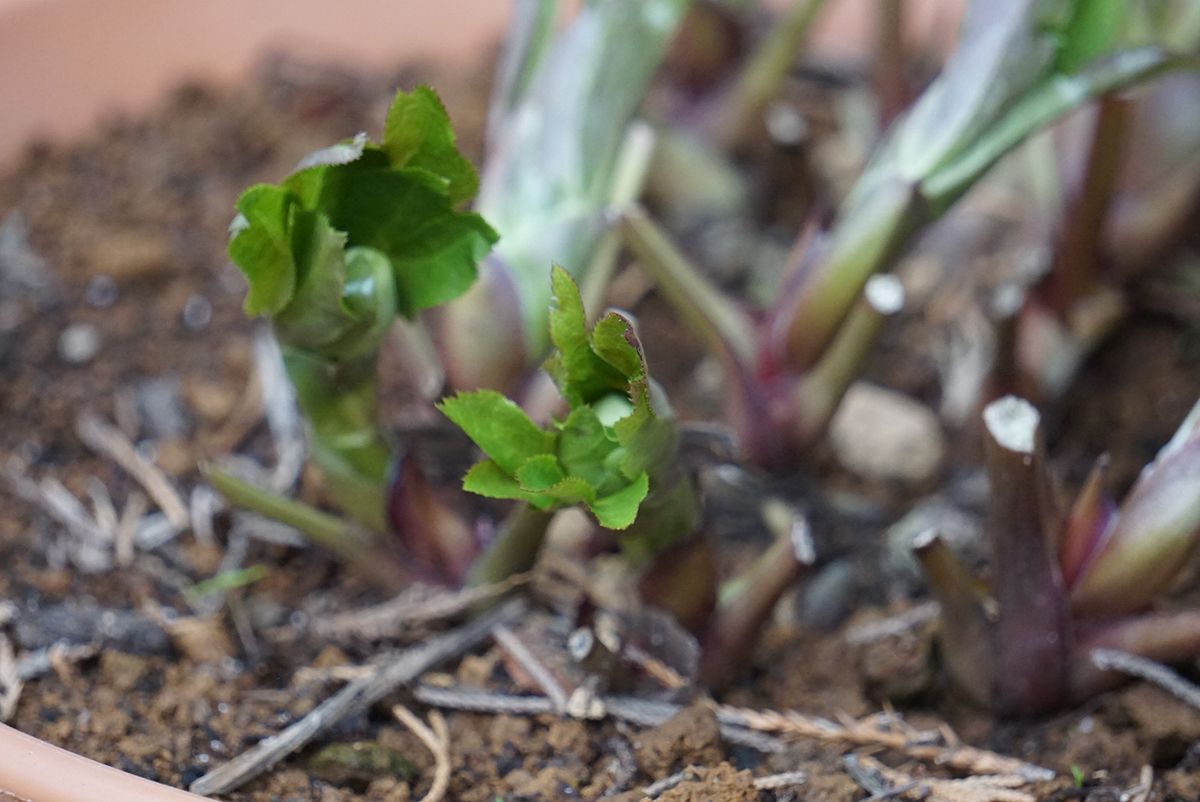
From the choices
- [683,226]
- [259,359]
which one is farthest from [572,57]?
[259,359]

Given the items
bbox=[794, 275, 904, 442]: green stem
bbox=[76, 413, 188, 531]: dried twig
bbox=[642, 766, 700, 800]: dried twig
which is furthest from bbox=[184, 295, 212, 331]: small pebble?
bbox=[642, 766, 700, 800]: dried twig

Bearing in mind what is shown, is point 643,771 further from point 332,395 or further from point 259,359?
point 259,359

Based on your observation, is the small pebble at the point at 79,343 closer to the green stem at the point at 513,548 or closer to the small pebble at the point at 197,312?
the small pebble at the point at 197,312

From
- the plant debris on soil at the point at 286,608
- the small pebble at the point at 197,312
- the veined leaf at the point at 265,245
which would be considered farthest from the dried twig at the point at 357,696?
the small pebble at the point at 197,312

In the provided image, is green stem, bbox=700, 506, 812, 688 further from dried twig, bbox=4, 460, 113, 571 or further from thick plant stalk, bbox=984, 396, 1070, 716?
dried twig, bbox=4, 460, 113, 571

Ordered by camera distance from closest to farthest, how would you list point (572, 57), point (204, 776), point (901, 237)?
point (204, 776) < point (901, 237) < point (572, 57)

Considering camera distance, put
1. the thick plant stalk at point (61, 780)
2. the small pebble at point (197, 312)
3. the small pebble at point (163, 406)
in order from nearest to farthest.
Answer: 1. the thick plant stalk at point (61, 780)
2. the small pebble at point (163, 406)
3. the small pebble at point (197, 312)
